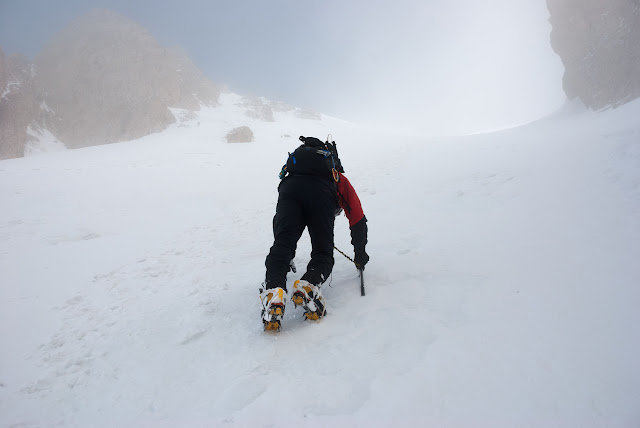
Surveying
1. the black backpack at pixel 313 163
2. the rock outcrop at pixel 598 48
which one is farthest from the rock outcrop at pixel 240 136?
the rock outcrop at pixel 598 48

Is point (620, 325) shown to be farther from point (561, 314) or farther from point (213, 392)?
point (213, 392)

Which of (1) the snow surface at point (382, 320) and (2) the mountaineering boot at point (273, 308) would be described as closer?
(1) the snow surface at point (382, 320)

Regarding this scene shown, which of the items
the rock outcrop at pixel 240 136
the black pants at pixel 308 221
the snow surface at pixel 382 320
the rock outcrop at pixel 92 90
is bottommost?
the snow surface at pixel 382 320

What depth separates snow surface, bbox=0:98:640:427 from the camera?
1.88 metres

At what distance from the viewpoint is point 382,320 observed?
2822 millimetres

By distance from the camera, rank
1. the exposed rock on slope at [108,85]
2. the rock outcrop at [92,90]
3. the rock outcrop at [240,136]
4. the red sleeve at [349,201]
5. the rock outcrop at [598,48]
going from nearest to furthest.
A: 1. the red sleeve at [349,201]
2. the rock outcrop at [598,48]
3. the rock outcrop at [240,136]
4. the rock outcrop at [92,90]
5. the exposed rock on slope at [108,85]

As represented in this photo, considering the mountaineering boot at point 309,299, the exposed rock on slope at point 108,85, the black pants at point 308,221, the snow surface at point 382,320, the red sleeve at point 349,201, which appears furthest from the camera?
the exposed rock on slope at point 108,85

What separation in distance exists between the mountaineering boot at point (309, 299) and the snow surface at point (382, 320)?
0.15 m

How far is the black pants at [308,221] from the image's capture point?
10.3 ft

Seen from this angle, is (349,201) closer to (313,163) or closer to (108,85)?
(313,163)

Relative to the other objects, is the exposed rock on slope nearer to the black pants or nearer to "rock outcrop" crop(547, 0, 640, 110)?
the black pants

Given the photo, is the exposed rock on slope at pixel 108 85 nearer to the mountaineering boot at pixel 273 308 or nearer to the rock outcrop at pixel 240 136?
the rock outcrop at pixel 240 136

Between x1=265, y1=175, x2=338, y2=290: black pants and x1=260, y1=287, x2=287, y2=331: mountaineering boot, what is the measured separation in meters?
0.36

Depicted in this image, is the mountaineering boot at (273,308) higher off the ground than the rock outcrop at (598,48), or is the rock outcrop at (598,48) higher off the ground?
the rock outcrop at (598,48)
